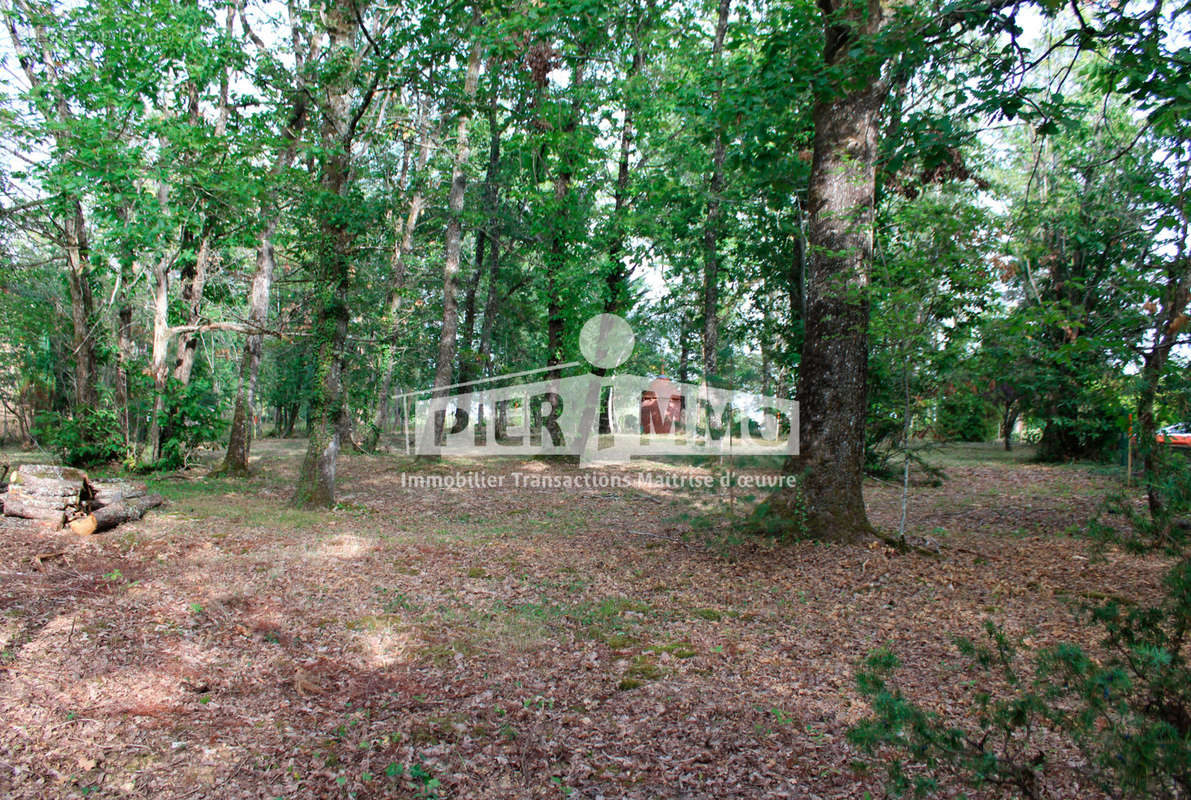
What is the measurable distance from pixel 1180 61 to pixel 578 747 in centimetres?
537

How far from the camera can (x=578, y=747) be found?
10.6 ft

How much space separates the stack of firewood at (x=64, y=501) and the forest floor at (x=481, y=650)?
11.6 inches

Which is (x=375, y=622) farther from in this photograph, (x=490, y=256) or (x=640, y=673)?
(x=490, y=256)

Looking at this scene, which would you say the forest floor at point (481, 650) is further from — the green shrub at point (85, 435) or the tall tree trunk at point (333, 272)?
the green shrub at point (85, 435)

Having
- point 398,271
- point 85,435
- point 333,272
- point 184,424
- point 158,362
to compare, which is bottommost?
point 85,435

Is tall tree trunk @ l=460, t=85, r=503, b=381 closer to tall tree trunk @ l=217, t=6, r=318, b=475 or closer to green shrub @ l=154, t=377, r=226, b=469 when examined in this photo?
tall tree trunk @ l=217, t=6, r=318, b=475

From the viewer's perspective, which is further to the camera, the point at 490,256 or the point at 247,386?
the point at 490,256

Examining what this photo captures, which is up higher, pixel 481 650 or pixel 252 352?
pixel 252 352

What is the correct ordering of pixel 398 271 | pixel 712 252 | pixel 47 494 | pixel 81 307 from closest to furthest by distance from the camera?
pixel 47 494 < pixel 81 307 < pixel 712 252 < pixel 398 271

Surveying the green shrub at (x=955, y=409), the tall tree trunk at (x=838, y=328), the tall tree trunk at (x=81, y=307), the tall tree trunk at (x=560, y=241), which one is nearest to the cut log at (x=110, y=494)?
the tall tree trunk at (x=81, y=307)

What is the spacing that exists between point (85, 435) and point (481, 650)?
10788mm

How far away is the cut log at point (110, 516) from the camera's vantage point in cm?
651

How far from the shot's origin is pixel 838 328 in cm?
621

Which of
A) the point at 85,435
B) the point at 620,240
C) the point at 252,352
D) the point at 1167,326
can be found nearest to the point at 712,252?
the point at 620,240
